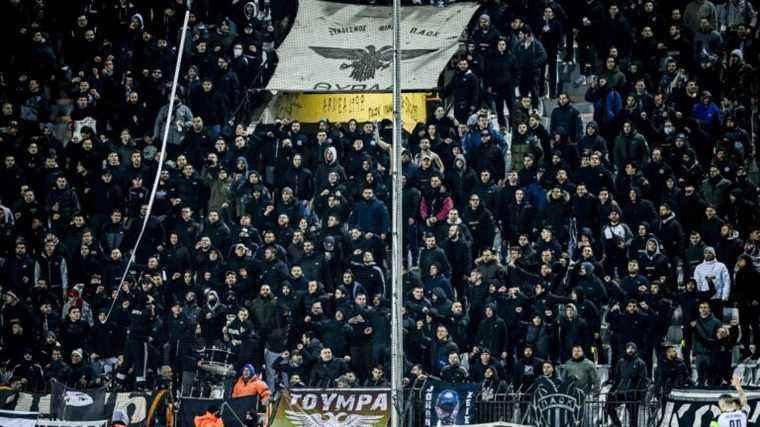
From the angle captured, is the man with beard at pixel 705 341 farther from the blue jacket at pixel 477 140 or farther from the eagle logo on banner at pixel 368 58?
the eagle logo on banner at pixel 368 58

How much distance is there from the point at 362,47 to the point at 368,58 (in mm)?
473

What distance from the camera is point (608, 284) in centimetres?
2630

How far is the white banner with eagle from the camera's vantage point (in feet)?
105

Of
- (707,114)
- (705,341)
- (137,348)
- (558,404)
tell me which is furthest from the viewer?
(707,114)

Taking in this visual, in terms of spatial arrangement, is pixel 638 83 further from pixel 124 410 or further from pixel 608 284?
pixel 124 410

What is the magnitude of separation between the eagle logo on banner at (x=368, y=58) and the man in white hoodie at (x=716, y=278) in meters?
7.71

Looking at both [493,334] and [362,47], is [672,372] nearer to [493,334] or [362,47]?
[493,334]

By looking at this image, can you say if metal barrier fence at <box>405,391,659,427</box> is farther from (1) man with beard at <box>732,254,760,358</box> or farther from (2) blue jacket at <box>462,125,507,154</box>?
(2) blue jacket at <box>462,125,507,154</box>

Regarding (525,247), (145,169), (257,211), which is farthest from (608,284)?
(145,169)

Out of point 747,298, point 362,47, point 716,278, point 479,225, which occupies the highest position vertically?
point 362,47

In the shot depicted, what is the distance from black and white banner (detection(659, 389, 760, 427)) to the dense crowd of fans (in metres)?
1.36

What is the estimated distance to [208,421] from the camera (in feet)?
78.8

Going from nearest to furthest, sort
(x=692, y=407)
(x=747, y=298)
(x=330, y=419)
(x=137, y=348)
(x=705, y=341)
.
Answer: (x=692, y=407), (x=330, y=419), (x=705, y=341), (x=747, y=298), (x=137, y=348)

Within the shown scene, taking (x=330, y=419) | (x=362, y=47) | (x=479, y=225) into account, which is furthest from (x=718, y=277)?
(x=362, y=47)
